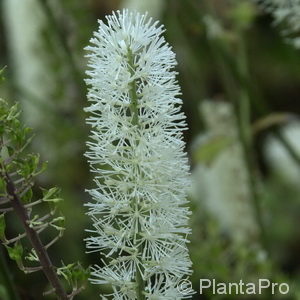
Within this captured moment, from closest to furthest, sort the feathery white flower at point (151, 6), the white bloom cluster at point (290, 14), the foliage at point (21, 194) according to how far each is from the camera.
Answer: the foliage at point (21, 194), the white bloom cluster at point (290, 14), the feathery white flower at point (151, 6)

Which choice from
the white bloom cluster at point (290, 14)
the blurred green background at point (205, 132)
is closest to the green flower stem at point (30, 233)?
the blurred green background at point (205, 132)

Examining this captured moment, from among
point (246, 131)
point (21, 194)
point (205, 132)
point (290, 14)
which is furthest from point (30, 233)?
point (205, 132)

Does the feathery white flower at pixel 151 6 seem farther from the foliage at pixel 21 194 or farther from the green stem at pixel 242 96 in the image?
the foliage at pixel 21 194

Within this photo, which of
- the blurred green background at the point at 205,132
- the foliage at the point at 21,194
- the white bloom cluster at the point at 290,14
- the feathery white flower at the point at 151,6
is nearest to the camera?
the foliage at the point at 21,194

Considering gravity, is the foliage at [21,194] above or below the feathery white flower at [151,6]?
below

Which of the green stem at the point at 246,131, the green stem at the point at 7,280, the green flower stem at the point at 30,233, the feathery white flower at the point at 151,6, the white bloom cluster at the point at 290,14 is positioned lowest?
the green stem at the point at 7,280

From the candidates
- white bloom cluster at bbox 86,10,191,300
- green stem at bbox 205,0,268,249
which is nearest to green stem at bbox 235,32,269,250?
green stem at bbox 205,0,268,249

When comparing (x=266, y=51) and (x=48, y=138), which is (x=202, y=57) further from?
(x=48, y=138)

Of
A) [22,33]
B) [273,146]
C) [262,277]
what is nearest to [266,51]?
[273,146]
